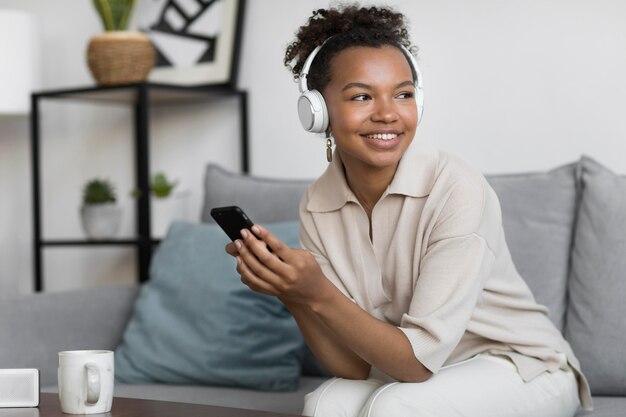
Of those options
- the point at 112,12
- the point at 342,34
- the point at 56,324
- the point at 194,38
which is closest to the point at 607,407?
the point at 342,34

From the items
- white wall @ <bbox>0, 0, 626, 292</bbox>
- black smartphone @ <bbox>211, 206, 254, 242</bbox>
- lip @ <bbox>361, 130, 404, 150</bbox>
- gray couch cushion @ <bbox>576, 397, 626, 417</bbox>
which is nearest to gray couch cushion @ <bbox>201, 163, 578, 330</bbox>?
gray couch cushion @ <bbox>576, 397, 626, 417</bbox>

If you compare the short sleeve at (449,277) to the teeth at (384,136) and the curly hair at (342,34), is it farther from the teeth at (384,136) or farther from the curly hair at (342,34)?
the curly hair at (342,34)

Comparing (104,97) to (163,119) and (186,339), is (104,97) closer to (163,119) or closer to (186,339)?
(163,119)

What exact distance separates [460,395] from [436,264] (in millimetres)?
197

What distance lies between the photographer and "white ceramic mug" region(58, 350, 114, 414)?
1274 millimetres

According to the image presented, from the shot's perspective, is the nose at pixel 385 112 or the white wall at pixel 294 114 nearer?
the nose at pixel 385 112

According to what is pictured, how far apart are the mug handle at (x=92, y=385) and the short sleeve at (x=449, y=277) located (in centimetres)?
45

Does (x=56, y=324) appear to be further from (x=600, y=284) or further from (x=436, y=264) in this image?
(x=600, y=284)

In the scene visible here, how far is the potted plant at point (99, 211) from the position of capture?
2793 mm

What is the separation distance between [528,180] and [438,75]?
0.54 meters

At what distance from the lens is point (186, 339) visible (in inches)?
82.6

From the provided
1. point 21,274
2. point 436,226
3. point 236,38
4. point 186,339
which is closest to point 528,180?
point 436,226

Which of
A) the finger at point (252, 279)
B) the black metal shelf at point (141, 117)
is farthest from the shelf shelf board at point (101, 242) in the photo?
the finger at point (252, 279)

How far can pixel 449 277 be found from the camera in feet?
4.79
